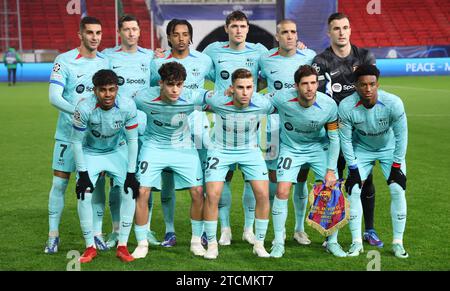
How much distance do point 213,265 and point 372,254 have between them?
1.39 meters

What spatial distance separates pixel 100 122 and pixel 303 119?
5.77 ft

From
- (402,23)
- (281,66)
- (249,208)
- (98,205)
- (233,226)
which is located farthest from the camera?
(402,23)

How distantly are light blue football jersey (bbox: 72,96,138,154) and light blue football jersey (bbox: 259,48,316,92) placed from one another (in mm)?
1452

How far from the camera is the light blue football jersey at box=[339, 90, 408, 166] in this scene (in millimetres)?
5602

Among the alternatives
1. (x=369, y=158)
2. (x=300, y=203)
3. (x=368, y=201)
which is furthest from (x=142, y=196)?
(x=368, y=201)

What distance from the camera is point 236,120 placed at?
578cm

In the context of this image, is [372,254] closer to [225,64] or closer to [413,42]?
[225,64]

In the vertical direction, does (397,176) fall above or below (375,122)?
below

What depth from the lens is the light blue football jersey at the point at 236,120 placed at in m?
5.75

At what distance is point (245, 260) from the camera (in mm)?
5613

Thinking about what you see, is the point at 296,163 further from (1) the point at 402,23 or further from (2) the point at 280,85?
(1) the point at 402,23

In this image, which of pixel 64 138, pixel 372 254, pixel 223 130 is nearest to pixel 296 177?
pixel 223 130
